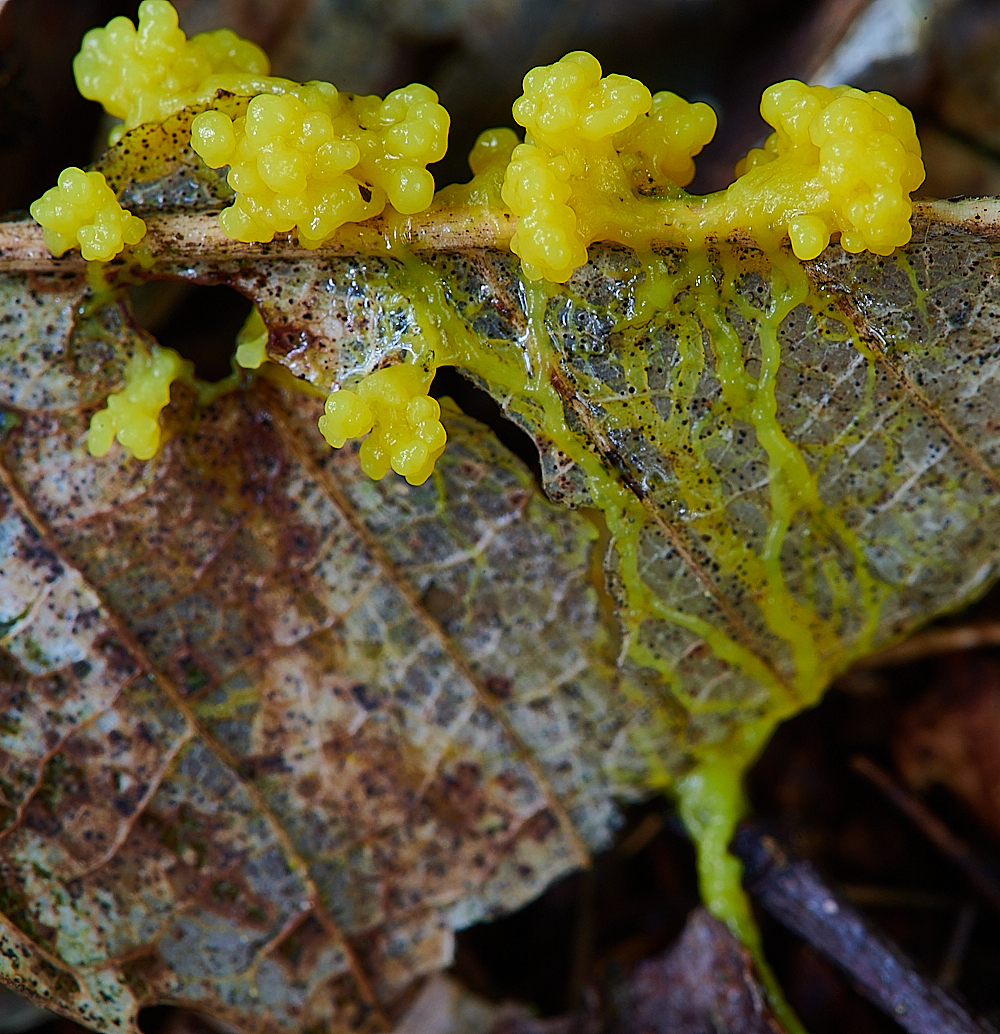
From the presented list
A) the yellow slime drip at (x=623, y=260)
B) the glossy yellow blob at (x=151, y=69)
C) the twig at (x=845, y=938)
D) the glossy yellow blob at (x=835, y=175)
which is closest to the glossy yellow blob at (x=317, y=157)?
the yellow slime drip at (x=623, y=260)

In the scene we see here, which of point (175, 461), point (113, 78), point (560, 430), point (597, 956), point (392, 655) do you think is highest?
point (113, 78)

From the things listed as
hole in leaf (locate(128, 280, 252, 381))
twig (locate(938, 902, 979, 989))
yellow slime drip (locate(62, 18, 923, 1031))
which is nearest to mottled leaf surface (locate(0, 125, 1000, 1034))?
yellow slime drip (locate(62, 18, 923, 1031))

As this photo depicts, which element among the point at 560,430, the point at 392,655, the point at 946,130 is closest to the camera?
the point at 560,430

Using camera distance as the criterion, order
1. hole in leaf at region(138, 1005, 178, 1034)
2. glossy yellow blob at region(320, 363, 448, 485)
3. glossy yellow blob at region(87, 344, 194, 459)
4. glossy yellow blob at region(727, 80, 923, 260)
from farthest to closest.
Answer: hole in leaf at region(138, 1005, 178, 1034), glossy yellow blob at region(87, 344, 194, 459), glossy yellow blob at region(320, 363, 448, 485), glossy yellow blob at region(727, 80, 923, 260)

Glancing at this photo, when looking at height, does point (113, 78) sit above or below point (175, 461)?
above

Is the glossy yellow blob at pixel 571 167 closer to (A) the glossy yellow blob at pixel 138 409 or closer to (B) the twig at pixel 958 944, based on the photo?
(A) the glossy yellow blob at pixel 138 409

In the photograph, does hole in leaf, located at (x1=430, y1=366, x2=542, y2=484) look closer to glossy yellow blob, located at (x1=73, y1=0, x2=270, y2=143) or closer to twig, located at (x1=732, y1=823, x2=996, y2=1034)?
glossy yellow blob, located at (x1=73, y1=0, x2=270, y2=143)

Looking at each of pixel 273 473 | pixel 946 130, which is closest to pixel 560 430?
pixel 273 473

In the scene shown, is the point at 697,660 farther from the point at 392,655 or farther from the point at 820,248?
the point at 820,248
